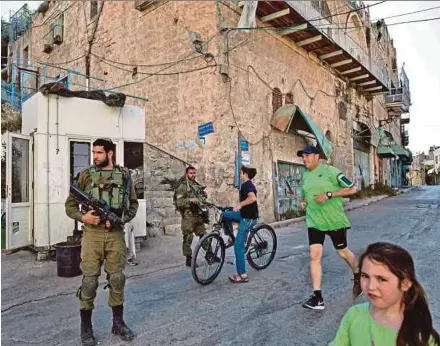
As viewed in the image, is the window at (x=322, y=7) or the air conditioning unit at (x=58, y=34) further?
the air conditioning unit at (x=58, y=34)

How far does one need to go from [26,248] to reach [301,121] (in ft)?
32.4

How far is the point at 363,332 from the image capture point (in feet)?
5.30

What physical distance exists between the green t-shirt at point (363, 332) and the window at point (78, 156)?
22.4ft

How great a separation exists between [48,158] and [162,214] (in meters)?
3.89

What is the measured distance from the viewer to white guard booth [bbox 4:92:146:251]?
7133mm

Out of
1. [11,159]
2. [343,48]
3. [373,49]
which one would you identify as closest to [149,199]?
[11,159]

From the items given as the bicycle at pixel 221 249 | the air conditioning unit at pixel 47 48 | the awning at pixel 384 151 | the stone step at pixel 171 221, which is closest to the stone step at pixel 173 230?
the stone step at pixel 171 221

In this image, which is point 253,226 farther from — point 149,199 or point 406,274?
point 149,199

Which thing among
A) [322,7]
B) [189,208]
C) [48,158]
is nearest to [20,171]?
[48,158]

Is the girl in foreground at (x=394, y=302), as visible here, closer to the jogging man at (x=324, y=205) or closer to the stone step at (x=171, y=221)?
the jogging man at (x=324, y=205)

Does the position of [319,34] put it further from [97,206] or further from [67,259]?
[97,206]

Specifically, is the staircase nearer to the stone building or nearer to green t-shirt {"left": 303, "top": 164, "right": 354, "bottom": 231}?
the stone building

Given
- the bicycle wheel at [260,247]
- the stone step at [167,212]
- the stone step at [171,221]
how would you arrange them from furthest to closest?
the stone step at [167,212] < the stone step at [171,221] < the bicycle wheel at [260,247]

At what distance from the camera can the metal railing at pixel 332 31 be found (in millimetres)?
13000
